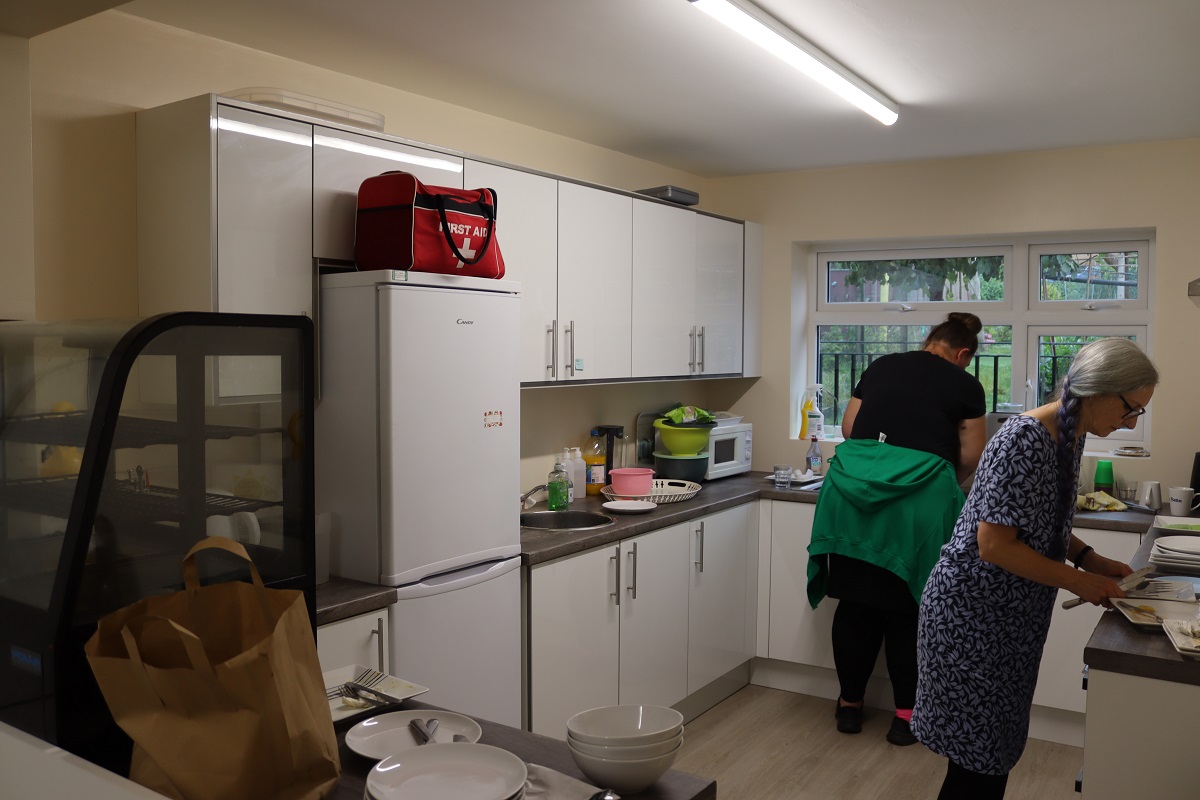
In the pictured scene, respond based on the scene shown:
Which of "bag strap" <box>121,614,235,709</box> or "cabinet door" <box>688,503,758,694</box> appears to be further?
"cabinet door" <box>688,503,758,694</box>

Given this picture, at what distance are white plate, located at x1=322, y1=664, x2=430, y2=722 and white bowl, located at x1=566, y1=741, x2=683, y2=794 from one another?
16.5 inches

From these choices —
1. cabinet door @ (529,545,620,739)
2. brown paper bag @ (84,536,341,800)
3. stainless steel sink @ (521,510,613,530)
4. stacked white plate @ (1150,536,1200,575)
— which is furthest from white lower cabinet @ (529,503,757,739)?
brown paper bag @ (84,536,341,800)

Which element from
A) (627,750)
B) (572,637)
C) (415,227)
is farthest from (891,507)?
(627,750)

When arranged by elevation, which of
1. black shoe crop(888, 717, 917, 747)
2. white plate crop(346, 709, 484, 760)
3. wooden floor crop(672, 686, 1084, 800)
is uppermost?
white plate crop(346, 709, 484, 760)

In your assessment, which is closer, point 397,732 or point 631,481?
point 397,732

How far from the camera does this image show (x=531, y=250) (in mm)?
3352

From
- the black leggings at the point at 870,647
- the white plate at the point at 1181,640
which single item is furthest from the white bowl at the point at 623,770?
the black leggings at the point at 870,647

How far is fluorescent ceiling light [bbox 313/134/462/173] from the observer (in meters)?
2.61

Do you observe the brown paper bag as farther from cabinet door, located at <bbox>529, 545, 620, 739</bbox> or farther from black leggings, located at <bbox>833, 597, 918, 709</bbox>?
black leggings, located at <bbox>833, 597, 918, 709</bbox>

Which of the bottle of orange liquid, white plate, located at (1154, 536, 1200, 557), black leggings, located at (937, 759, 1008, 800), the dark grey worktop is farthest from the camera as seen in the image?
the bottle of orange liquid

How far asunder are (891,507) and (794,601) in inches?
33.2

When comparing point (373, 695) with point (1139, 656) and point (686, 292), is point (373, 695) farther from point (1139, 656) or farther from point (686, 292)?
point (686, 292)

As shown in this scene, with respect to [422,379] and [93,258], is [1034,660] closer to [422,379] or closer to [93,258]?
[422,379]

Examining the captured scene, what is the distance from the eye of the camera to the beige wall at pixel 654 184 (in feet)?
7.95
